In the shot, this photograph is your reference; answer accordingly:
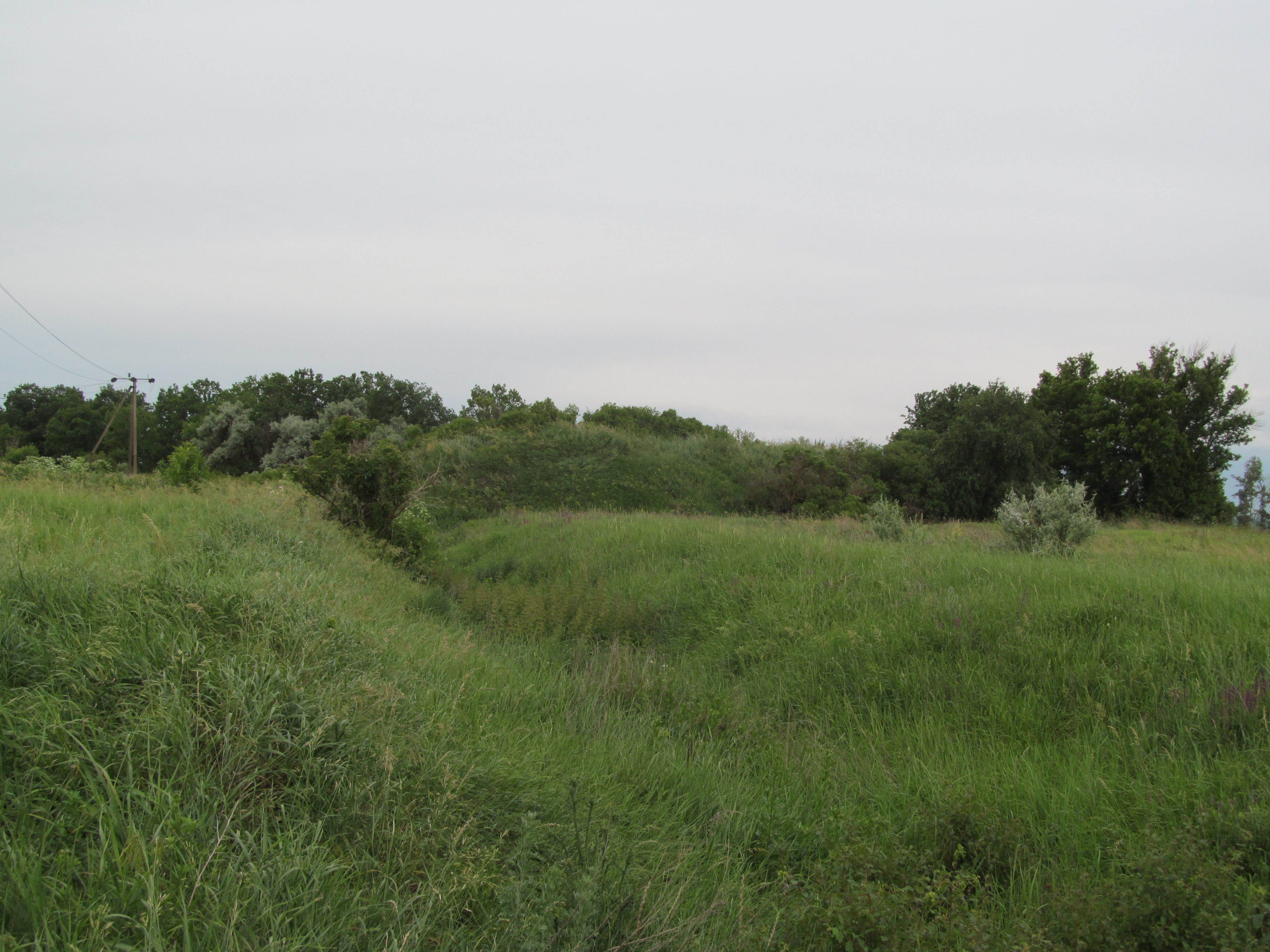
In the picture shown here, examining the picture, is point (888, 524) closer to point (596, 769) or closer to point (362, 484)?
point (362, 484)

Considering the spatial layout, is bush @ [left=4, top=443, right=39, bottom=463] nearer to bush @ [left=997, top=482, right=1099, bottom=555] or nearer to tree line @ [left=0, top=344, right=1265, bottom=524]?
tree line @ [left=0, top=344, right=1265, bottom=524]

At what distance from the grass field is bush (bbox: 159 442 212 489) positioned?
884 cm

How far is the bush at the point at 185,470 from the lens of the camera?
15750 mm

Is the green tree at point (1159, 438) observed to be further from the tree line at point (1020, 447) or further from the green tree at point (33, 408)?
the green tree at point (33, 408)

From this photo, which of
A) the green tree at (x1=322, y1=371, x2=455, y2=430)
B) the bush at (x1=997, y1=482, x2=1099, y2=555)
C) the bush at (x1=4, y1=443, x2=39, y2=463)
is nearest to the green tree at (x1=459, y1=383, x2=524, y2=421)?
the green tree at (x1=322, y1=371, x2=455, y2=430)

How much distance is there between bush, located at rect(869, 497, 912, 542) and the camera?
13.6 meters

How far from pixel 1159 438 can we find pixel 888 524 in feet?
92.7

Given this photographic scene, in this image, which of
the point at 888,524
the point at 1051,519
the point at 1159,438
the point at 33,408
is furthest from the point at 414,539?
the point at 33,408

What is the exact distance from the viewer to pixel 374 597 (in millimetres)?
7180

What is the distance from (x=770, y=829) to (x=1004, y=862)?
123 centimetres

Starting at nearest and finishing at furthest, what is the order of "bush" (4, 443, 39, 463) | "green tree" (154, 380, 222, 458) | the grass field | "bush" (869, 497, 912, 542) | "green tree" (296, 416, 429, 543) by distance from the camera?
the grass field → "green tree" (296, 416, 429, 543) → "bush" (869, 497, 912, 542) → "bush" (4, 443, 39, 463) → "green tree" (154, 380, 222, 458)

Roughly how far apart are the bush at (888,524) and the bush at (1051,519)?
6.09 feet

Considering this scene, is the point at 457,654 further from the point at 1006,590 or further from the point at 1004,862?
the point at 1006,590

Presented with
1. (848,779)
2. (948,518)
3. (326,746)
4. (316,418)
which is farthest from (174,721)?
(316,418)
